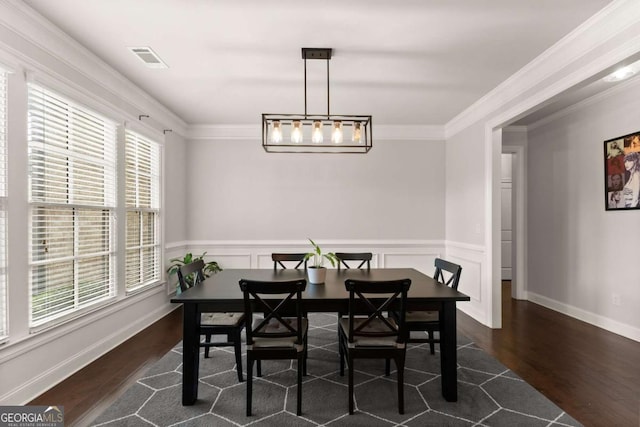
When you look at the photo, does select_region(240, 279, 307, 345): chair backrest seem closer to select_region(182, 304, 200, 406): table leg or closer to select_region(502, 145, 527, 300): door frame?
select_region(182, 304, 200, 406): table leg

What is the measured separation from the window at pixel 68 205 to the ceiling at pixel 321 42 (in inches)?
25.5

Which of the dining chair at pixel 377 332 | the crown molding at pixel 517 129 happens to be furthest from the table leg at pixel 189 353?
the crown molding at pixel 517 129

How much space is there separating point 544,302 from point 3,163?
6.14 m

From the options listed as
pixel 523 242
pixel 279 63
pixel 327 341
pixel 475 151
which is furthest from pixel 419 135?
pixel 327 341

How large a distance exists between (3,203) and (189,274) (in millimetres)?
1321

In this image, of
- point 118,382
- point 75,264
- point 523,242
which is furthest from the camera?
point 523,242

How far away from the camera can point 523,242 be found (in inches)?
205

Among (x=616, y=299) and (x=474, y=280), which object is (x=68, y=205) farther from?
(x=616, y=299)

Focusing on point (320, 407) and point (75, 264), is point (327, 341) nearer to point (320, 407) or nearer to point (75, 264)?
point (320, 407)

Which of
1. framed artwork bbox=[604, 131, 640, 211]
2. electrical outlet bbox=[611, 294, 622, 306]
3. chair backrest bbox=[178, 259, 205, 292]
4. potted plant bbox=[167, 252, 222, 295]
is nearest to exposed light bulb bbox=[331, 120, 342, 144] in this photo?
chair backrest bbox=[178, 259, 205, 292]

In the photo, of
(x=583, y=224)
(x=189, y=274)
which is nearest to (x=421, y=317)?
(x=189, y=274)

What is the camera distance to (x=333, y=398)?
7.86ft

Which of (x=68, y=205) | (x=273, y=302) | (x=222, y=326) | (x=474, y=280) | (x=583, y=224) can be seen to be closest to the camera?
(x=273, y=302)

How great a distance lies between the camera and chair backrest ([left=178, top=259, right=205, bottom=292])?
8.71ft
